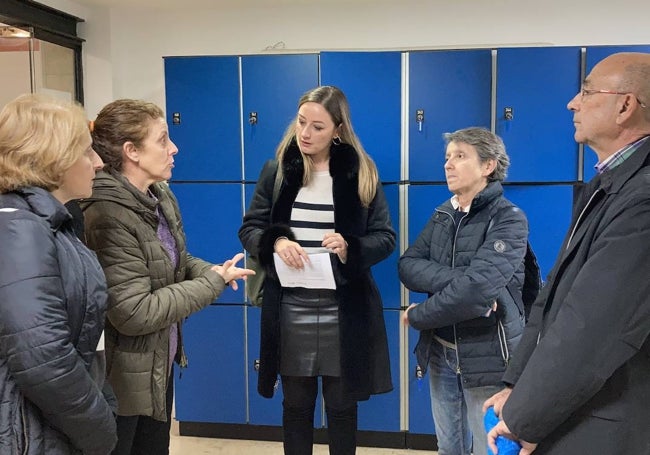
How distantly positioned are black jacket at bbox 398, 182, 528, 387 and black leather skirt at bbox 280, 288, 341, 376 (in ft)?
1.00

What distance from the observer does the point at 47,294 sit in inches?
49.9

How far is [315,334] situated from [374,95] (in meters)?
1.43

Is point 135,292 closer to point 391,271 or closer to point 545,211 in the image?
point 391,271

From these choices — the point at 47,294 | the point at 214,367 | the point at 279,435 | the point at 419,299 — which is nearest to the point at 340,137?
the point at 419,299

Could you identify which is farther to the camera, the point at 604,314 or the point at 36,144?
the point at 36,144

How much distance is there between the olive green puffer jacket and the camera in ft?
5.59

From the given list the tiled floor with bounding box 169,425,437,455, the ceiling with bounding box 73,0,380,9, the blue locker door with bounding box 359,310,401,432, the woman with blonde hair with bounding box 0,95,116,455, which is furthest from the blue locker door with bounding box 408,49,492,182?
the woman with blonde hair with bounding box 0,95,116,455

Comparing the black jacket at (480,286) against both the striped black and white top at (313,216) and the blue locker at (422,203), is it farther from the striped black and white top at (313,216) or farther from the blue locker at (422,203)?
the blue locker at (422,203)

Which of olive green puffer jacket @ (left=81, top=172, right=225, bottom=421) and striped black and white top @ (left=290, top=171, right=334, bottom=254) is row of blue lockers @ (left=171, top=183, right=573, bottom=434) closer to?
striped black and white top @ (left=290, top=171, right=334, bottom=254)

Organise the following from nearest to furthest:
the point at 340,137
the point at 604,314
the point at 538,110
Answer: the point at 604,314
the point at 340,137
the point at 538,110

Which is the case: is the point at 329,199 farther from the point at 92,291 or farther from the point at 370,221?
the point at 92,291

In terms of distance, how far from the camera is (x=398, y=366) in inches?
125

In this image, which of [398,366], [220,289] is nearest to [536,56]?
[398,366]

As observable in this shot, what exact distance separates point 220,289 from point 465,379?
0.91m
